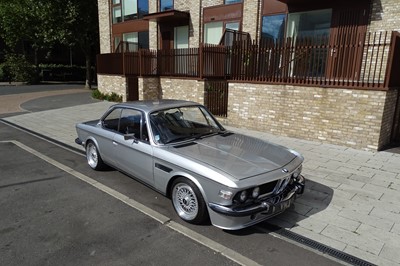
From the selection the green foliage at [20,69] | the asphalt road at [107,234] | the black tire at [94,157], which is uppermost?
the green foliage at [20,69]

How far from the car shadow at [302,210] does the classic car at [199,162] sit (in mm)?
289

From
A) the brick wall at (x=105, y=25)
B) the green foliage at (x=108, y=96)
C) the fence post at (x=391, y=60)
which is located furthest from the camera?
the brick wall at (x=105, y=25)

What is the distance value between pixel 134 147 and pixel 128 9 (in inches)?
650

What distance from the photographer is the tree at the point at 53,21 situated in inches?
814

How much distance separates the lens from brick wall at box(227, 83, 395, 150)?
667 centimetres

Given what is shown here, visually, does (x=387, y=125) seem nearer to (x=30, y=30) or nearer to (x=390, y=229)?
(x=390, y=229)

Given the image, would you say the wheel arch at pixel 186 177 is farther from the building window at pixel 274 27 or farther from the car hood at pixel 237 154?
the building window at pixel 274 27

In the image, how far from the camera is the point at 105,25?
792 inches

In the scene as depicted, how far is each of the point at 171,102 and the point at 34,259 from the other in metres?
2.93

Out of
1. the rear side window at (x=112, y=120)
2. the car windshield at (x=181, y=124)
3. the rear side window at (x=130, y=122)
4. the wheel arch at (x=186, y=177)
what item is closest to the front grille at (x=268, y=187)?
the wheel arch at (x=186, y=177)

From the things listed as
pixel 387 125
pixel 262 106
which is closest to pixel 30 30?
pixel 262 106

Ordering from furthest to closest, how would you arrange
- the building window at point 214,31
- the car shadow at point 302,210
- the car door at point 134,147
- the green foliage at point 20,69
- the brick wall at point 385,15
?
the green foliage at point 20,69, the building window at point 214,31, the brick wall at point 385,15, the car door at point 134,147, the car shadow at point 302,210

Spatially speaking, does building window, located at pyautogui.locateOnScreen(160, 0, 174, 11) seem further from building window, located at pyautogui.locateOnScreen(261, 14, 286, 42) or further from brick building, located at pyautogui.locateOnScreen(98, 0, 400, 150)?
building window, located at pyautogui.locateOnScreen(261, 14, 286, 42)

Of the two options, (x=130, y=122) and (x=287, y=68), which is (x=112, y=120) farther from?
(x=287, y=68)
